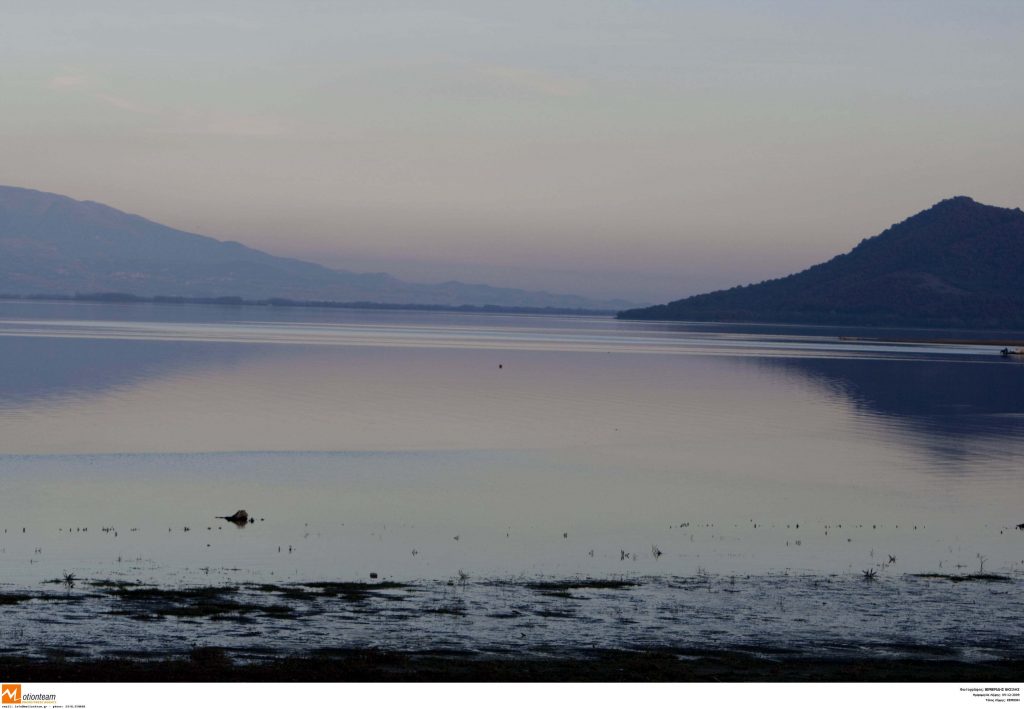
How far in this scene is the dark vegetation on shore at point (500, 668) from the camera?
1681 cm

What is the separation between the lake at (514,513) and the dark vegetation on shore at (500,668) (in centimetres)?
99

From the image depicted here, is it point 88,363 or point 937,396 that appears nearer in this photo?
point 937,396

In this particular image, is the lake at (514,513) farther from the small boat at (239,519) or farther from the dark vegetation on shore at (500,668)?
the dark vegetation on shore at (500,668)

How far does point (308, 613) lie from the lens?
71.6 ft

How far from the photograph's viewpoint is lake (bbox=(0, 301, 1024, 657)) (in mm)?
21562

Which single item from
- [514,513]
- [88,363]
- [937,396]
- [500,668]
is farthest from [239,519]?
[88,363]

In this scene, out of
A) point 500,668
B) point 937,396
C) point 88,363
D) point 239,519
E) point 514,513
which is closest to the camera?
point 500,668

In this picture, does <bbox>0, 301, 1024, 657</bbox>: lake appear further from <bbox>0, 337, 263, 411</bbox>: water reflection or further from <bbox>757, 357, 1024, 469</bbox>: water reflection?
<bbox>0, 337, 263, 411</bbox>: water reflection

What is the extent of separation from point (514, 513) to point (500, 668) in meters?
17.5

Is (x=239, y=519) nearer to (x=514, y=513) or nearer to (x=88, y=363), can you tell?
(x=514, y=513)

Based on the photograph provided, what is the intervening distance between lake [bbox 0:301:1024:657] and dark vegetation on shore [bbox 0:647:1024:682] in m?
0.99

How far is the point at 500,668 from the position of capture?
17781mm
